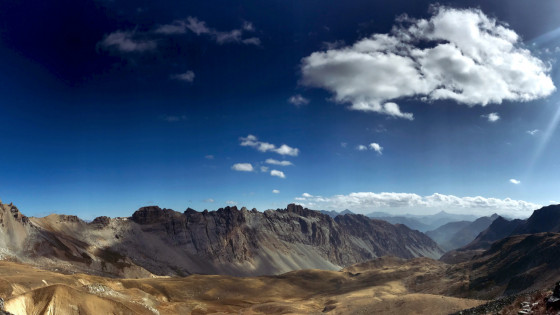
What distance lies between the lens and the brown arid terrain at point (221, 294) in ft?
187

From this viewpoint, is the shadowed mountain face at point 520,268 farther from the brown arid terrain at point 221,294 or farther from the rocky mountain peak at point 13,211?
the rocky mountain peak at point 13,211

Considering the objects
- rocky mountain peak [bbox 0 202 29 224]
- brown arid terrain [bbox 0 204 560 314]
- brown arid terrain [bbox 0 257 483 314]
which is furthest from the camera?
rocky mountain peak [bbox 0 202 29 224]

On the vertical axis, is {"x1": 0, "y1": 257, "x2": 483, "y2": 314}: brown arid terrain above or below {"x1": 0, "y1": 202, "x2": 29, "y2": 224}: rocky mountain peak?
below

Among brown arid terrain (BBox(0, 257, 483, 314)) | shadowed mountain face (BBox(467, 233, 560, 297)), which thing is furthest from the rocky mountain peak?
shadowed mountain face (BBox(467, 233, 560, 297))

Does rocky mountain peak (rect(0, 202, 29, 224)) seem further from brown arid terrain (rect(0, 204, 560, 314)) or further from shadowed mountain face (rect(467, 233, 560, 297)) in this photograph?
shadowed mountain face (rect(467, 233, 560, 297))

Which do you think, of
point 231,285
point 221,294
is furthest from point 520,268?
point 231,285

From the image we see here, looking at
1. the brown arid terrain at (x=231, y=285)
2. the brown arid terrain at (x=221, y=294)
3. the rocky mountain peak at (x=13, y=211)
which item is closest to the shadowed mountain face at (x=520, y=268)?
the brown arid terrain at (x=231, y=285)

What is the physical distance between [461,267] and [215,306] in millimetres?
118838

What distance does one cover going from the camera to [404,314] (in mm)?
77500

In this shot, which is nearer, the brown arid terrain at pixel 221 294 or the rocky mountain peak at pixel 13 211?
the brown arid terrain at pixel 221 294

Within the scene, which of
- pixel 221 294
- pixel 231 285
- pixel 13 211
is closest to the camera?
pixel 221 294

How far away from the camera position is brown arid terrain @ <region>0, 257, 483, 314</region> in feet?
187

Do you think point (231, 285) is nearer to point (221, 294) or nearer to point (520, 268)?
point (221, 294)

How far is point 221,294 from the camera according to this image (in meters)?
138
